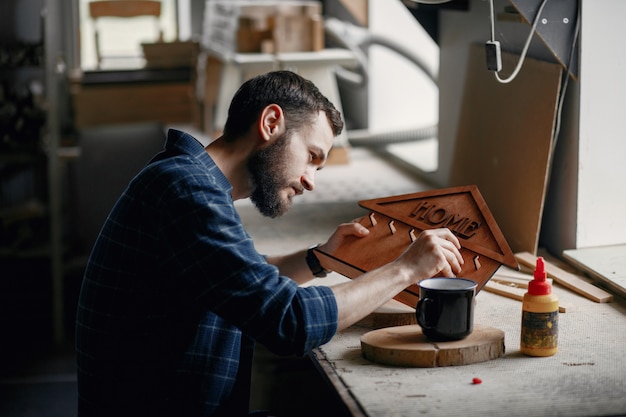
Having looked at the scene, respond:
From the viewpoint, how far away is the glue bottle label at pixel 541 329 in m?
1.50

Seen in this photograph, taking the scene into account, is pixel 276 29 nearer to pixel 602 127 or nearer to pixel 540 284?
pixel 602 127

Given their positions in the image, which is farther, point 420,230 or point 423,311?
point 420,230

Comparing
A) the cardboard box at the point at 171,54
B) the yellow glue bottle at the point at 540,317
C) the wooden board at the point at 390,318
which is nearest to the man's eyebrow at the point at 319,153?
the wooden board at the point at 390,318

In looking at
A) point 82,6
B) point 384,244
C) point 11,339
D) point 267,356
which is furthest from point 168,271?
point 82,6

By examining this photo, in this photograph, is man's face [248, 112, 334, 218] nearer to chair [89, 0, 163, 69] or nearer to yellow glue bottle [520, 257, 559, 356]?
yellow glue bottle [520, 257, 559, 356]

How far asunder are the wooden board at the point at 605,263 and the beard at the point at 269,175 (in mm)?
757

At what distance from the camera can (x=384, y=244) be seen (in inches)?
70.1

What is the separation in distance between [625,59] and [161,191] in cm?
121

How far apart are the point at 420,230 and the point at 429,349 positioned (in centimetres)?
38

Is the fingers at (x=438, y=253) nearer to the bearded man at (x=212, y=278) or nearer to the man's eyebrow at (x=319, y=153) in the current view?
the bearded man at (x=212, y=278)

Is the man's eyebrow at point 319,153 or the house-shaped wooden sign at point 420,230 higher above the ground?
the man's eyebrow at point 319,153

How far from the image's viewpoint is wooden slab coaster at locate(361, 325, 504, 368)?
147 cm

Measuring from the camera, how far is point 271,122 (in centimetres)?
158

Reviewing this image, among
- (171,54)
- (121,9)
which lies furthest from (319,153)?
(121,9)
